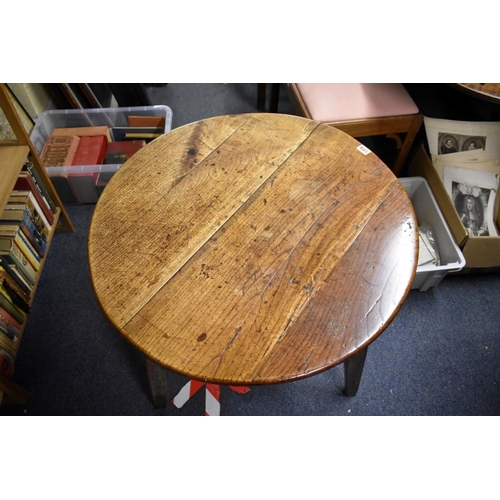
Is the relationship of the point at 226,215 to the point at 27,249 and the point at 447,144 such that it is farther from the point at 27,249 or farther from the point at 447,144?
the point at 447,144

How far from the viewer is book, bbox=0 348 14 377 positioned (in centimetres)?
123

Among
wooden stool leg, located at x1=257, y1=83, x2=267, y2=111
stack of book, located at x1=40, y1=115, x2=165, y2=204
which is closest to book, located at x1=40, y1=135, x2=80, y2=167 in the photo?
stack of book, located at x1=40, y1=115, x2=165, y2=204

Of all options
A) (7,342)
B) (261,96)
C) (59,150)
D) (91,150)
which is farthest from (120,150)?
(7,342)

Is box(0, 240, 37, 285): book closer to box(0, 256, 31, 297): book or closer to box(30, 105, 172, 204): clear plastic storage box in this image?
box(0, 256, 31, 297): book

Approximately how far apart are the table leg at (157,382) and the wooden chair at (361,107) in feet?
3.52

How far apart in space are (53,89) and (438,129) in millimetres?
1850

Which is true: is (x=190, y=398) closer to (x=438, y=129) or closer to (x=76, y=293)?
(x=76, y=293)

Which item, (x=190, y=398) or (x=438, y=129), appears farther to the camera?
(x=438, y=129)

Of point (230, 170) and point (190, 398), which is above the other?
point (230, 170)

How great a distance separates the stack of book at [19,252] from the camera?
1.27m

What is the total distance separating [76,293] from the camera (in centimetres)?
162

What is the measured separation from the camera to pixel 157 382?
115 centimetres

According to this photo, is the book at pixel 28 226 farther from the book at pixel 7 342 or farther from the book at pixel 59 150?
the book at pixel 59 150

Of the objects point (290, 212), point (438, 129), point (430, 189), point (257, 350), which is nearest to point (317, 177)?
point (290, 212)
